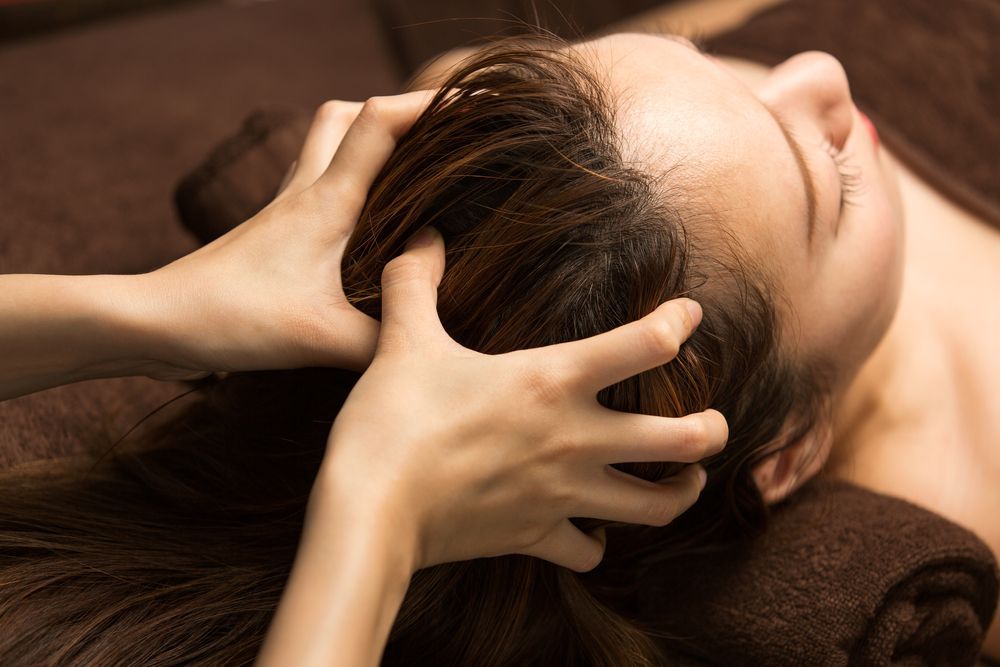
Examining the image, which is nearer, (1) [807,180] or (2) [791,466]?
(1) [807,180]

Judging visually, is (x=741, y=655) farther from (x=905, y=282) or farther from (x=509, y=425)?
(x=905, y=282)

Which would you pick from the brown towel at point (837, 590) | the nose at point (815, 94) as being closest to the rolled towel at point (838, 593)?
the brown towel at point (837, 590)

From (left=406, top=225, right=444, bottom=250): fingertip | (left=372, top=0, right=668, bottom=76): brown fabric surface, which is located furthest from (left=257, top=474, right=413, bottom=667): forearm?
(left=372, top=0, right=668, bottom=76): brown fabric surface

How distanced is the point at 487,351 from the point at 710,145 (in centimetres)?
24

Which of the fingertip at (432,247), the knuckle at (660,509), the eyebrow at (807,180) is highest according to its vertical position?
the fingertip at (432,247)

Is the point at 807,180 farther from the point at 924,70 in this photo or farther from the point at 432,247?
the point at 924,70

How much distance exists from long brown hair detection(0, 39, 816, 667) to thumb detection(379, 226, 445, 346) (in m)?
0.02

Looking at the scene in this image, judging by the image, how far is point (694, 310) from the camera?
0.62 m

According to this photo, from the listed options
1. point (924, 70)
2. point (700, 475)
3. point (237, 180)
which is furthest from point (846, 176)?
point (237, 180)

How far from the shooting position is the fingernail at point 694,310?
2.02ft

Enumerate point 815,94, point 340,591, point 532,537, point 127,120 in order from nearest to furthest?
1. point 340,591
2. point 532,537
3. point 815,94
4. point 127,120

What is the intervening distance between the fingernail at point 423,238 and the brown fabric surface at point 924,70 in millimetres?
779

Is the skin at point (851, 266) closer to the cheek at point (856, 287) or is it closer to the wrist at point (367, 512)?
the cheek at point (856, 287)

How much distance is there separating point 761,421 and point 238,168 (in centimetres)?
65
